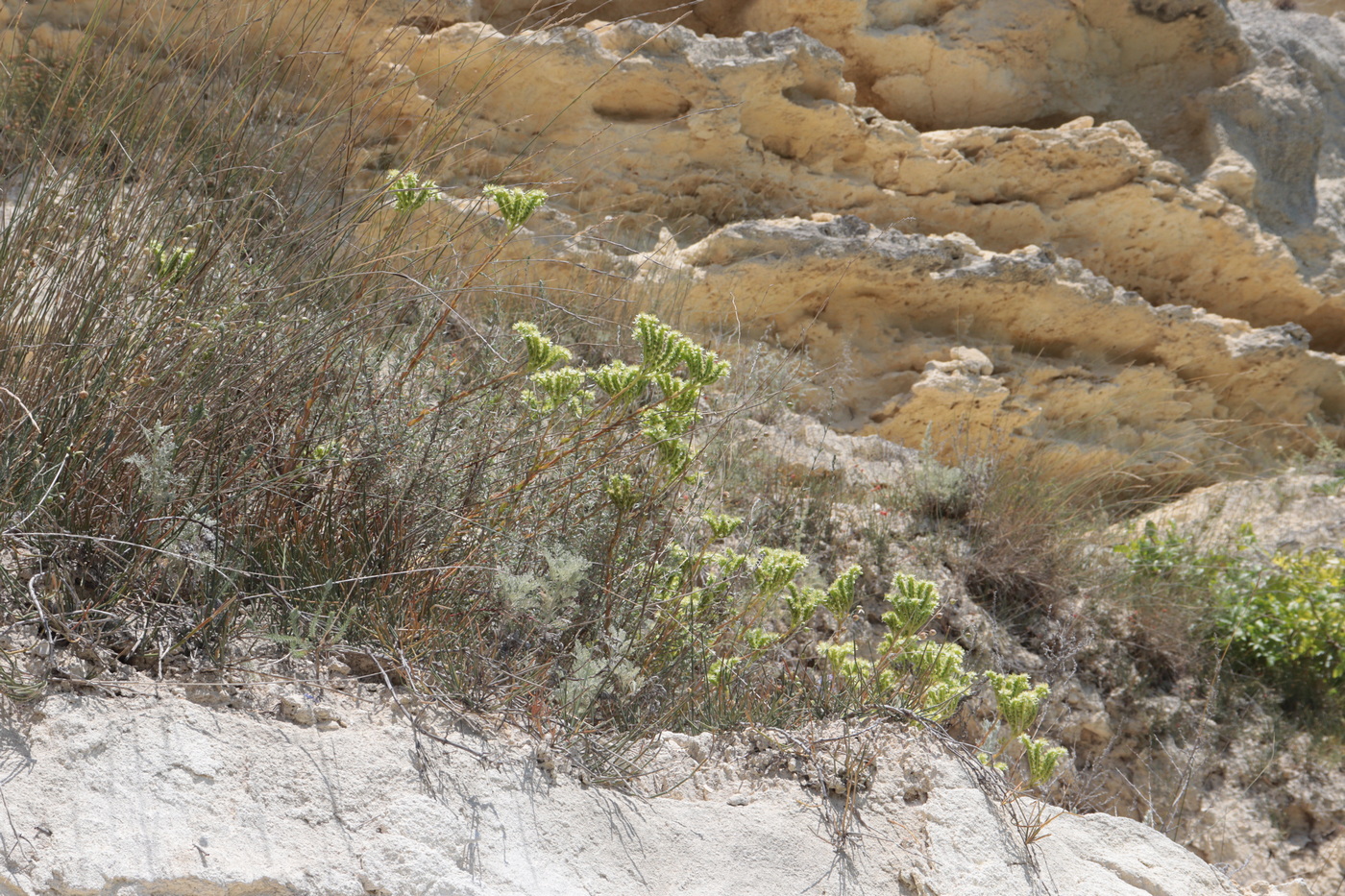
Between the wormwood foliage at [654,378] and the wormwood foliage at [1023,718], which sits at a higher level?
the wormwood foliage at [654,378]

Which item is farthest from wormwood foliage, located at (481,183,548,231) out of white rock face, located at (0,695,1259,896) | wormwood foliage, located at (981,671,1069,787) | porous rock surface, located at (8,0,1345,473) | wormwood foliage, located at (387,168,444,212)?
porous rock surface, located at (8,0,1345,473)

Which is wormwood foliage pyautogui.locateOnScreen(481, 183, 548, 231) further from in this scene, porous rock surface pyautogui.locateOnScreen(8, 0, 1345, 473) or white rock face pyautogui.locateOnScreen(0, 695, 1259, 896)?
porous rock surface pyautogui.locateOnScreen(8, 0, 1345, 473)

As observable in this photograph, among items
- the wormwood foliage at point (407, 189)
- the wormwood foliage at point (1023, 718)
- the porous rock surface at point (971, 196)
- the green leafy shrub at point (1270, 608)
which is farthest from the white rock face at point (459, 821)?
the porous rock surface at point (971, 196)

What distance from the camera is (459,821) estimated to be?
1.79 m

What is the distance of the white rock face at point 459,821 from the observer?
1.54 meters

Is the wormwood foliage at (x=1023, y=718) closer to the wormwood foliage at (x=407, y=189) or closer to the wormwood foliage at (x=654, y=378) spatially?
the wormwood foliage at (x=654, y=378)

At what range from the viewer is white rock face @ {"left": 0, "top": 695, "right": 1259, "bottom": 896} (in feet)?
5.04

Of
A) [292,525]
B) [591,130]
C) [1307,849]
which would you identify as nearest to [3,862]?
[292,525]

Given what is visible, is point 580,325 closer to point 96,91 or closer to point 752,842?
point 96,91

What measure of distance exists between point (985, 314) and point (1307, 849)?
3051 mm

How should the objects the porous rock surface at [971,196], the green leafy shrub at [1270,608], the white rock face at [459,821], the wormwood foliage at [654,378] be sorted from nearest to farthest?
the white rock face at [459,821]
the wormwood foliage at [654,378]
the green leafy shrub at [1270,608]
the porous rock surface at [971,196]

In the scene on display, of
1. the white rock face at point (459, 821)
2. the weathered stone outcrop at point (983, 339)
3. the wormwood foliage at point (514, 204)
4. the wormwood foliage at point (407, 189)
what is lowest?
the weathered stone outcrop at point (983, 339)

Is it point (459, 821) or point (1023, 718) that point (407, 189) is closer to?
point (459, 821)

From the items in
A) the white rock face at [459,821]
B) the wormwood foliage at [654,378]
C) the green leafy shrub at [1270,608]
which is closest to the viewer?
the white rock face at [459,821]
